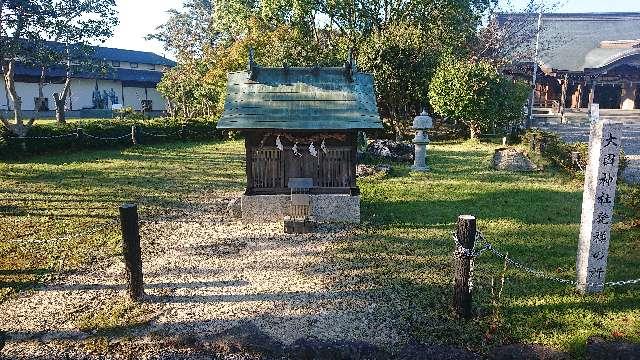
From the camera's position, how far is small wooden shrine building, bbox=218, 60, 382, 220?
11.5m

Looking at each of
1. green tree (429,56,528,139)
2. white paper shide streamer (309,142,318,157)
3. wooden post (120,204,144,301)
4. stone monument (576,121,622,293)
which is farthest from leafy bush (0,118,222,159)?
stone monument (576,121,622,293)

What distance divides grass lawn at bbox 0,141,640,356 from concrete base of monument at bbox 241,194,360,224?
A: 1.84ft

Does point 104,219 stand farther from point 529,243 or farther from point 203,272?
point 529,243

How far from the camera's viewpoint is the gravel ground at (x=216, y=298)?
6633mm

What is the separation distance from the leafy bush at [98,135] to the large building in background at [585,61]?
952 inches

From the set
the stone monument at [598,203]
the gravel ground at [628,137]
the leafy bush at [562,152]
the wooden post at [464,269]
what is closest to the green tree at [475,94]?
the leafy bush at [562,152]

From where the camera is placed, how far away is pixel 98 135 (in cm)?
2547

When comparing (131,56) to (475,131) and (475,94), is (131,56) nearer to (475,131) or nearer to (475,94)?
(475,131)

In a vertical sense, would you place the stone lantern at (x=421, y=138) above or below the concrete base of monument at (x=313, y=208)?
above

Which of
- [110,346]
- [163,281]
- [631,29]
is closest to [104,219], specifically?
[163,281]

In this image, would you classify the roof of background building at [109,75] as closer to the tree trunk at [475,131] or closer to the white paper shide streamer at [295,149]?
the tree trunk at [475,131]

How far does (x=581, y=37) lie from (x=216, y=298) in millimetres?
46766

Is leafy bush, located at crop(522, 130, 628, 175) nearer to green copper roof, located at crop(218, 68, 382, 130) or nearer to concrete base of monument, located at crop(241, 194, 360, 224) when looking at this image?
green copper roof, located at crop(218, 68, 382, 130)

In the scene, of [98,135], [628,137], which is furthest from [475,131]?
[98,135]
